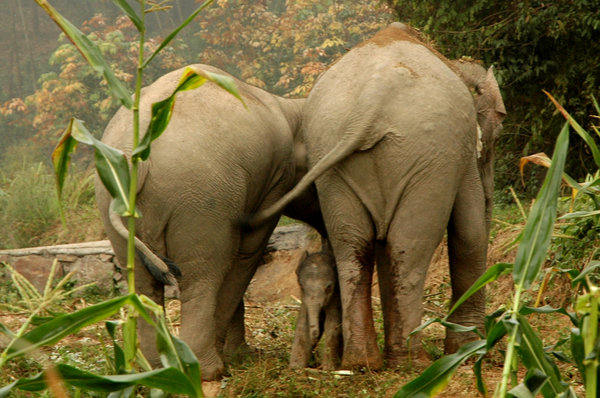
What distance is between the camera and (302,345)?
15.4ft

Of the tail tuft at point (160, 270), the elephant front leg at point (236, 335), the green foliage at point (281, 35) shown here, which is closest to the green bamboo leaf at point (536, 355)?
the tail tuft at point (160, 270)

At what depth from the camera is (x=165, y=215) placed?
13.8 feet

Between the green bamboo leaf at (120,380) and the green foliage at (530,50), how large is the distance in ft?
20.6

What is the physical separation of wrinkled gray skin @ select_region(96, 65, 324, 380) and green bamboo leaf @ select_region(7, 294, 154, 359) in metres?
1.69

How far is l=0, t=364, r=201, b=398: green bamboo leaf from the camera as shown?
6.99 feet

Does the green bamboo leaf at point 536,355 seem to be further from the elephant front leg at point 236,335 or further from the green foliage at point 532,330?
the elephant front leg at point 236,335

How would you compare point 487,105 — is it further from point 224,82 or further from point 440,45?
point 440,45

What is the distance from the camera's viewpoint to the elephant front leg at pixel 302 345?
4.66 m

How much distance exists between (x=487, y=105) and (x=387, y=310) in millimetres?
1418

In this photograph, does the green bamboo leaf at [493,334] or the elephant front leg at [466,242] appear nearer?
the green bamboo leaf at [493,334]

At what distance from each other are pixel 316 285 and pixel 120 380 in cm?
261

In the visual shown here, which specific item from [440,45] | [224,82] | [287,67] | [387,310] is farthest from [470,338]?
[287,67]

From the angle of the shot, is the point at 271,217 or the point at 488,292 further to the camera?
the point at 488,292

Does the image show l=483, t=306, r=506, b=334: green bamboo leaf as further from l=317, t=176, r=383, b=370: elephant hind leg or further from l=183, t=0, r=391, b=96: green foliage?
l=183, t=0, r=391, b=96: green foliage
